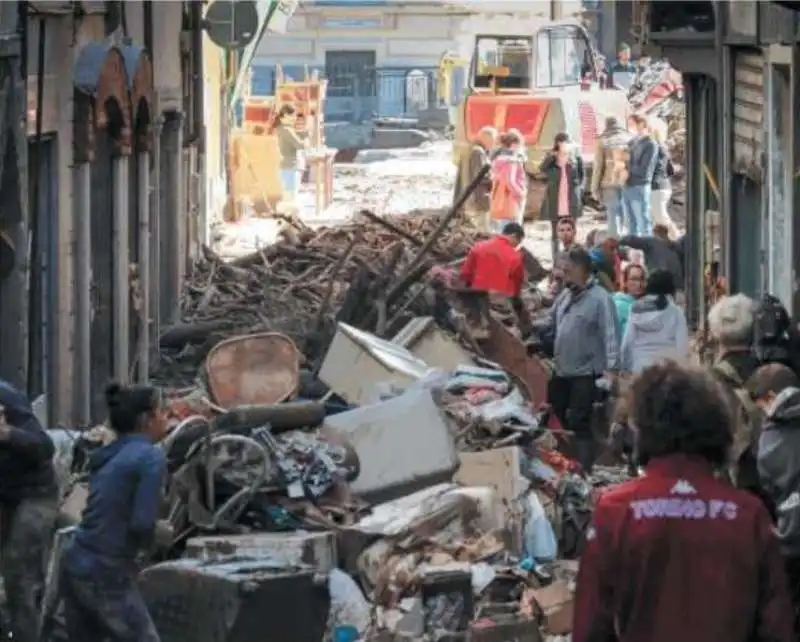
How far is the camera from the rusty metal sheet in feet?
50.7

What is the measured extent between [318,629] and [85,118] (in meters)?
7.18

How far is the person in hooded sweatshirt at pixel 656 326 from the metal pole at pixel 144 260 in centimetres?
581

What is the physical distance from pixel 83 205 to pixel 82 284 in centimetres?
56

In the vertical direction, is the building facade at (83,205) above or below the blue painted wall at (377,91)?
below

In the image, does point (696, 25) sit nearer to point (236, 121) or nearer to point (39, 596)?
point (39, 596)

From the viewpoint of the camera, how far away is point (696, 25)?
68.8 ft

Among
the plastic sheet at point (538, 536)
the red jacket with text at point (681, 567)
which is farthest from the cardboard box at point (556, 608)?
the red jacket with text at point (681, 567)

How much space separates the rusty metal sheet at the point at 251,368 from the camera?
608 inches

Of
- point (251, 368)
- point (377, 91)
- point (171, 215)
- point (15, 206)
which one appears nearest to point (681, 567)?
point (15, 206)

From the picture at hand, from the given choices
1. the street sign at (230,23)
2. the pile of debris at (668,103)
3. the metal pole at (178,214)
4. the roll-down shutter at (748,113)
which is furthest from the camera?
the pile of debris at (668,103)

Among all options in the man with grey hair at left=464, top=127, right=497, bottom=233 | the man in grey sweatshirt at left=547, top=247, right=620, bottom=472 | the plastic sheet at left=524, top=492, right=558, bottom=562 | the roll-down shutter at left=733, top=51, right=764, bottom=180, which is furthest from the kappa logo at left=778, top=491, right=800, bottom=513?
the man with grey hair at left=464, top=127, right=497, bottom=233

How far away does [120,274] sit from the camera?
1877 cm

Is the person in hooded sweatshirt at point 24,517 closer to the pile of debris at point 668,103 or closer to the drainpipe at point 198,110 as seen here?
the drainpipe at point 198,110

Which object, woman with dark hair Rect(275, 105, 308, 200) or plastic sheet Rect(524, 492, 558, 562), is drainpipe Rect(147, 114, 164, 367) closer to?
plastic sheet Rect(524, 492, 558, 562)
